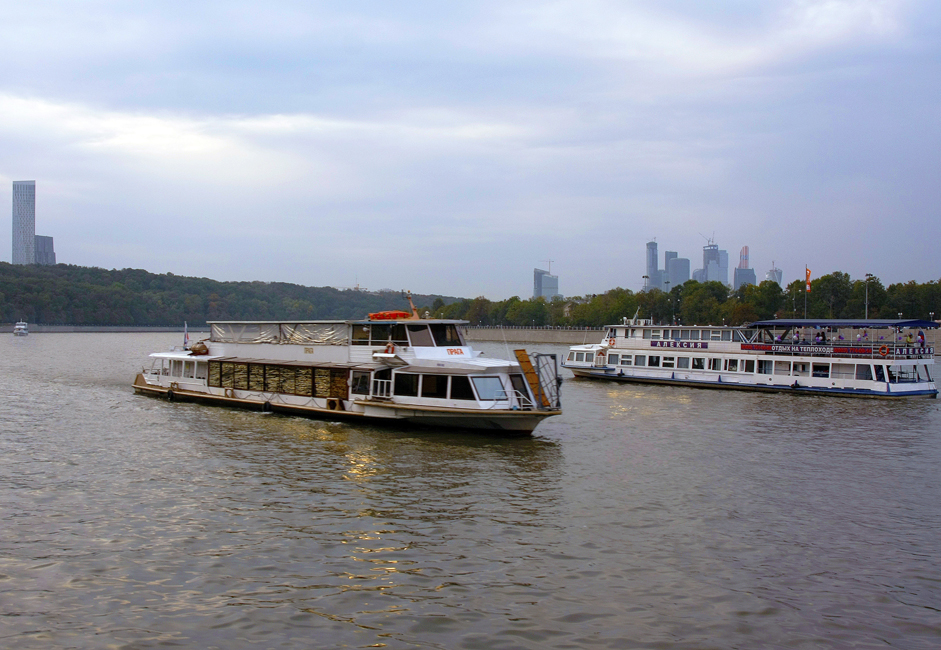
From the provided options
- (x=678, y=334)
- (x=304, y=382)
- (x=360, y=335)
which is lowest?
(x=304, y=382)

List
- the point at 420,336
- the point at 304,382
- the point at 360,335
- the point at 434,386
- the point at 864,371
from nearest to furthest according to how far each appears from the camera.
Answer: the point at 434,386
the point at 420,336
the point at 360,335
the point at 304,382
the point at 864,371

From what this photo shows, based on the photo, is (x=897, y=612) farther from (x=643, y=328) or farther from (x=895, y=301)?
(x=895, y=301)

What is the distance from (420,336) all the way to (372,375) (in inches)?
124

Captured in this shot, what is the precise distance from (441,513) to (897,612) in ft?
37.3

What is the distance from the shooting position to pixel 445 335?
1485 inches

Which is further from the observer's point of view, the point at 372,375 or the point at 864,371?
the point at 864,371

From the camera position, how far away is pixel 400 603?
600 inches

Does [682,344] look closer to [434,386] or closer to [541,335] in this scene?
[434,386]

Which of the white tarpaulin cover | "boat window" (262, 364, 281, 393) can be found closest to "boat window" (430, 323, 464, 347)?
the white tarpaulin cover

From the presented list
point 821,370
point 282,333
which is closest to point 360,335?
point 282,333

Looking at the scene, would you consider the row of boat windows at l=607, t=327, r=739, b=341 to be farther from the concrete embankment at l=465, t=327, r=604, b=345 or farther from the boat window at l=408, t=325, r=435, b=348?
the concrete embankment at l=465, t=327, r=604, b=345

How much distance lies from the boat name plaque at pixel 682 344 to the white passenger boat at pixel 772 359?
0.08 metres

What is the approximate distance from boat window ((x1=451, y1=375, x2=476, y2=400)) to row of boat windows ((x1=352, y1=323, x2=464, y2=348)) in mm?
4116

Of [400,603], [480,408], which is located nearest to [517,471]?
[480,408]
